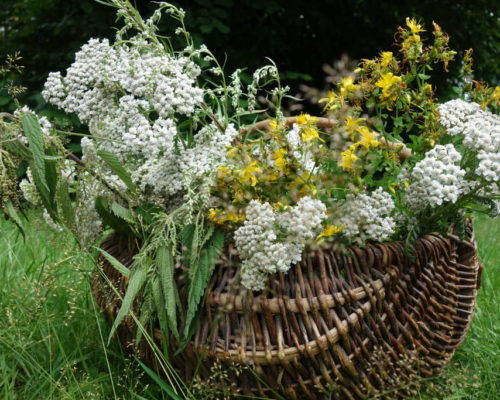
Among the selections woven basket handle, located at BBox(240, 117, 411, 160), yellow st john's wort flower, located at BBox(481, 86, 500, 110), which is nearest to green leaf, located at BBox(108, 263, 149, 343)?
woven basket handle, located at BBox(240, 117, 411, 160)

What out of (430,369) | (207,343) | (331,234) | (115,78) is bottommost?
(430,369)

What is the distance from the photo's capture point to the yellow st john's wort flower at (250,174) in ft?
4.23

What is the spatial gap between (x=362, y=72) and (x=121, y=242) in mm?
717

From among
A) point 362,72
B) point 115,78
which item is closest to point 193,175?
point 115,78

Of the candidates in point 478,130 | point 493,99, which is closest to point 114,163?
point 478,130

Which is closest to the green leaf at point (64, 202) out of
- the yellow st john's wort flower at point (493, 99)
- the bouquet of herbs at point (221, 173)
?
the bouquet of herbs at point (221, 173)

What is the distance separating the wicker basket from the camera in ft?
4.24

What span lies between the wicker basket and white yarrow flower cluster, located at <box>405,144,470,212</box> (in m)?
0.15

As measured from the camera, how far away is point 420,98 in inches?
58.6

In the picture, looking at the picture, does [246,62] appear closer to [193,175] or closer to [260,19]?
[260,19]

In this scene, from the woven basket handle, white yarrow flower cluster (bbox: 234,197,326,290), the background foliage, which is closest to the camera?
white yarrow flower cluster (bbox: 234,197,326,290)

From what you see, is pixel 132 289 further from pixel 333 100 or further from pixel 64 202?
pixel 333 100

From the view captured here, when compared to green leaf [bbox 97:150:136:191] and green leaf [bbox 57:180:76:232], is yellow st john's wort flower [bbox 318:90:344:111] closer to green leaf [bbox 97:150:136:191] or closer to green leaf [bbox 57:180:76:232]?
green leaf [bbox 97:150:136:191]

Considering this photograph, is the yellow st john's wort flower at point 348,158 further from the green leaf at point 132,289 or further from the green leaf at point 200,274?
the green leaf at point 132,289
